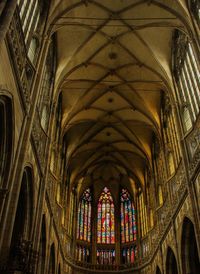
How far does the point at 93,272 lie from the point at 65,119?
47.8 feet

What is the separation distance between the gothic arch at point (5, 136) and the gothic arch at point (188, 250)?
11.4 meters

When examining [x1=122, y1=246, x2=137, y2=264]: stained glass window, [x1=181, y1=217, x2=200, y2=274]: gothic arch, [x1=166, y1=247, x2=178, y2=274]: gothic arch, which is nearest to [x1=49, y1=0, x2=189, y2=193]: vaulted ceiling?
[x1=122, y1=246, x2=137, y2=264]: stained glass window

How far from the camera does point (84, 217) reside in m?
36.2

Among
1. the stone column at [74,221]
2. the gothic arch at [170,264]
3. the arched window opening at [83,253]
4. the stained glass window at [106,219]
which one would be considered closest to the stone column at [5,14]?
the gothic arch at [170,264]

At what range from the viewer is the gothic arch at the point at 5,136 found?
12055 millimetres

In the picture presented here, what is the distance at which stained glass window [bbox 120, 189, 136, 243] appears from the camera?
34875 millimetres

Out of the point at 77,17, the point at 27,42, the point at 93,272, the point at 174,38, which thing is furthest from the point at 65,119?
the point at 93,272

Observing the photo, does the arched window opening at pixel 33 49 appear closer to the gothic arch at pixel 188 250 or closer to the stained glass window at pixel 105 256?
the gothic arch at pixel 188 250

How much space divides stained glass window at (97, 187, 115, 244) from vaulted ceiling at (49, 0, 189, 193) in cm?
514

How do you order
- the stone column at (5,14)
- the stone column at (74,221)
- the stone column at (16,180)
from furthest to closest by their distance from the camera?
the stone column at (74,221)
the stone column at (16,180)
the stone column at (5,14)

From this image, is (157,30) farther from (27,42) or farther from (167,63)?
(27,42)

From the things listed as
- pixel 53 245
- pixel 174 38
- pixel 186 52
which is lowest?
pixel 53 245

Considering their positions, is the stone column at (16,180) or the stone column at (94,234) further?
the stone column at (94,234)

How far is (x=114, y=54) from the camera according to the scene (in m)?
25.0
